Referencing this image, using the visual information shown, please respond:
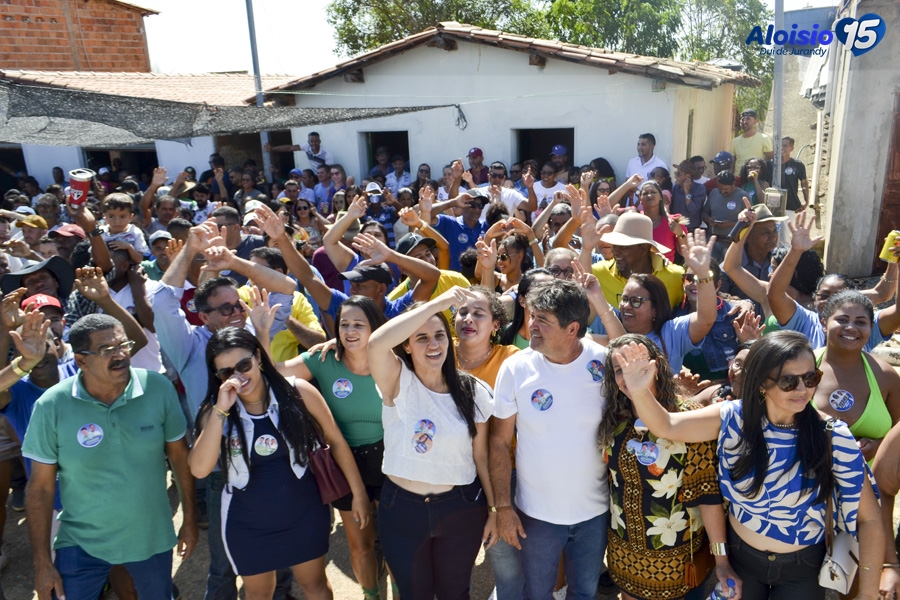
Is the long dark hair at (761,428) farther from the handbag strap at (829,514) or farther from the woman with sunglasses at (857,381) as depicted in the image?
the woman with sunglasses at (857,381)

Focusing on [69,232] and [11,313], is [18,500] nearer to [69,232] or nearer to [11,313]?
[11,313]

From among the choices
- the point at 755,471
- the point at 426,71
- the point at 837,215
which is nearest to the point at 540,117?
the point at 426,71

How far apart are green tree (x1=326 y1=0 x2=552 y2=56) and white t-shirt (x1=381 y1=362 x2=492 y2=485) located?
1975 cm

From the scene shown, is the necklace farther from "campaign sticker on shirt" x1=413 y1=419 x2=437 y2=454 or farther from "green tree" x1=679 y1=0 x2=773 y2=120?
"green tree" x1=679 y1=0 x2=773 y2=120

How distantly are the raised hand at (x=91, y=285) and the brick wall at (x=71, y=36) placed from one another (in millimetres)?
16322

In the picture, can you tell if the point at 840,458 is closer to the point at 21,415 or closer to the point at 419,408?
the point at 419,408

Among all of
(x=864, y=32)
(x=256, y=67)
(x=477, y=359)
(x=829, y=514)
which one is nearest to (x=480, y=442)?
(x=477, y=359)

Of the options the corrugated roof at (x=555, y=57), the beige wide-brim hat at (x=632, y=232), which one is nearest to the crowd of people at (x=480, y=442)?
the beige wide-brim hat at (x=632, y=232)

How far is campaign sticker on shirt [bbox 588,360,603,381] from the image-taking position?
9.10 feet

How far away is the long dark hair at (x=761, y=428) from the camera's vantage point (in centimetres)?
243

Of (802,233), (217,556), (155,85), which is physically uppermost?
(155,85)

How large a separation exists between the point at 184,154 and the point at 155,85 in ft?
4.47

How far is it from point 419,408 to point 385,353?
0.29m

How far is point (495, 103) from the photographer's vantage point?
36.0 ft
